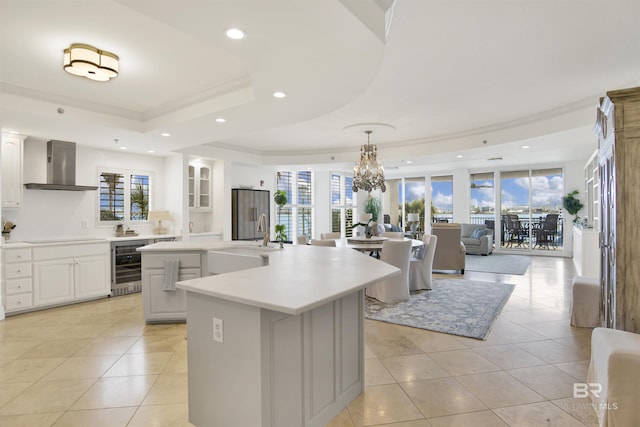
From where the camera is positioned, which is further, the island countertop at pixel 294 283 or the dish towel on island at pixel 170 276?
the dish towel on island at pixel 170 276

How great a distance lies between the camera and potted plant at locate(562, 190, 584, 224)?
339 inches

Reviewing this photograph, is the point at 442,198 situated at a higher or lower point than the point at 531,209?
higher

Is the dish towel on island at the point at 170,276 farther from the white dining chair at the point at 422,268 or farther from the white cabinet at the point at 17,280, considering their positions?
the white dining chair at the point at 422,268

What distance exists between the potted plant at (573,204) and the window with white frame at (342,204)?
19.0 ft

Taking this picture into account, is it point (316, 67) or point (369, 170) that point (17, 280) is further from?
point (369, 170)

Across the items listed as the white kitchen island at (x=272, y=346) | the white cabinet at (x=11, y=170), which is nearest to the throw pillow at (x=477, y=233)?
the white kitchen island at (x=272, y=346)

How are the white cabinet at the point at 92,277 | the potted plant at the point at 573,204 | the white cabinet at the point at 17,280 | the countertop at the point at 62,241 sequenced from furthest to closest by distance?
the potted plant at the point at 573,204 → the white cabinet at the point at 92,277 → the countertop at the point at 62,241 → the white cabinet at the point at 17,280

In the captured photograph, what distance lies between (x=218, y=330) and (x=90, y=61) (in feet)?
8.35

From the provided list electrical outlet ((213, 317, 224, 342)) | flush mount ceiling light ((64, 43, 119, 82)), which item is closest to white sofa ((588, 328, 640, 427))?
electrical outlet ((213, 317, 224, 342))

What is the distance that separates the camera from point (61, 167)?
4988 mm

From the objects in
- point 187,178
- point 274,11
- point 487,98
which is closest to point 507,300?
point 487,98

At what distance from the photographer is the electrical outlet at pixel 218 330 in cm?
179

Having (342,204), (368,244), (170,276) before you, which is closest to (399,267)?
(368,244)

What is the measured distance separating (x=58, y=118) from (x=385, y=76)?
12.4ft
